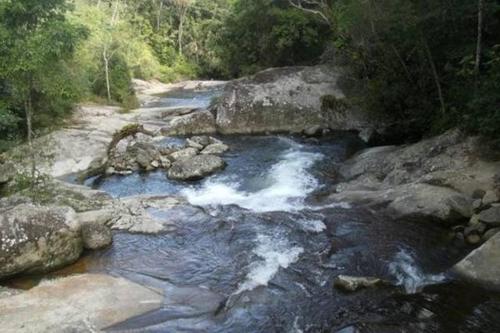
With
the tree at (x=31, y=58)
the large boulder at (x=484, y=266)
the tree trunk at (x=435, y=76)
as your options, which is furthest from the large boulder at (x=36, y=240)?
the tree trunk at (x=435, y=76)

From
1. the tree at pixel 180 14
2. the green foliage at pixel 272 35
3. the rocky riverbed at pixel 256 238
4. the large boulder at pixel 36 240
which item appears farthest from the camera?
the tree at pixel 180 14

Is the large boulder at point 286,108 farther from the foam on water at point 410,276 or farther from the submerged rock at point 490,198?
the foam on water at point 410,276

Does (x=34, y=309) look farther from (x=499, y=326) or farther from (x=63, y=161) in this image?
(x=63, y=161)

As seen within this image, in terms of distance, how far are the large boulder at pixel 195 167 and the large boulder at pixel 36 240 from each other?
6.42m

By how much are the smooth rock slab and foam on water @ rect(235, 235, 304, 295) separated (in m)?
1.86

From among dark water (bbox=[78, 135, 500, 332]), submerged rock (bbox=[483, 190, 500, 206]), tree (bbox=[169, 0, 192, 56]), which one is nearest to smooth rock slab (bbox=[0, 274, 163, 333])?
dark water (bbox=[78, 135, 500, 332])

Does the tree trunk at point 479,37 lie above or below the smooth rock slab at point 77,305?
above

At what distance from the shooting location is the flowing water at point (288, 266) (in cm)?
809

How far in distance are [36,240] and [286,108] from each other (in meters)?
14.7

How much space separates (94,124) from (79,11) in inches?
853

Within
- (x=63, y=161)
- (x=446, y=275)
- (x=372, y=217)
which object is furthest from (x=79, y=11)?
(x=446, y=275)

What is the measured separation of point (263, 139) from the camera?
21734mm

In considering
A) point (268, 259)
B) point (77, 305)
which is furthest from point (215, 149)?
point (77, 305)

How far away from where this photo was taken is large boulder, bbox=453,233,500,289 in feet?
29.0
